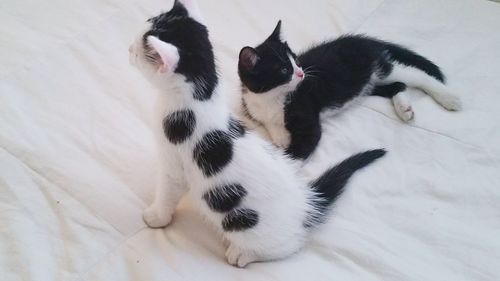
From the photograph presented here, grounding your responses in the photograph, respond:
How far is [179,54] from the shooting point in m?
0.75

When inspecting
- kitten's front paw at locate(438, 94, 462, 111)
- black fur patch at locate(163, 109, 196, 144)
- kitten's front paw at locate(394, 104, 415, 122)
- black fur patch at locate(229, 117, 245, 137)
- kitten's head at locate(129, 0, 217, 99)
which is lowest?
kitten's front paw at locate(438, 94, 462, 111)

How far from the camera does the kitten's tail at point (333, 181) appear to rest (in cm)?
96

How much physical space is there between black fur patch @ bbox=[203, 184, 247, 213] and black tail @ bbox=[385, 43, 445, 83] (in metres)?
0.75

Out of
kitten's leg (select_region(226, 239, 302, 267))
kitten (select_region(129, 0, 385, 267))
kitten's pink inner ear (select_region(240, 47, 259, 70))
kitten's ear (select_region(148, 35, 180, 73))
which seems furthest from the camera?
kitten's pink inner ear (select_region(240, 47, 259, 70))

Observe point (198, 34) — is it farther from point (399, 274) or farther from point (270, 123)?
point (399, 274)

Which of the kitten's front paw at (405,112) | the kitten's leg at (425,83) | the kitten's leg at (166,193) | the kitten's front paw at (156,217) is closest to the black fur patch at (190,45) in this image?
the kitten's leg at (166,193)

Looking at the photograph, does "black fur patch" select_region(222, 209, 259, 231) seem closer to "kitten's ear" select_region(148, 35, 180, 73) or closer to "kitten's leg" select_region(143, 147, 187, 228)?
"kitten's leg" select_region(143, 147, 187, 228)

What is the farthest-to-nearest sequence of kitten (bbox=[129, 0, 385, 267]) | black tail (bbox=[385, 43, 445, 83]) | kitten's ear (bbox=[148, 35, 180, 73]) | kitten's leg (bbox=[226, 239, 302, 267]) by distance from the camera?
black tail (bbox=[385, 43, 445, 83]) → kitten's leg (bbox=[226, 239, 302, 267]) → kitten (bbox=[129, 0, 385, 267]) → kitten's ear (bbox=[148, 35, 180, 73])

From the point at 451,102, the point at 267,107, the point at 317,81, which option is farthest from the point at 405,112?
the point at 267,107

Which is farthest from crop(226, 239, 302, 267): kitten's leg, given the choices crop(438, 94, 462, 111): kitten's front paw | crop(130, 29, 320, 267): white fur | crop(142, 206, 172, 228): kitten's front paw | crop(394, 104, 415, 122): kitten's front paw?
crop(438, 94, 462, 111): kitten's front paw

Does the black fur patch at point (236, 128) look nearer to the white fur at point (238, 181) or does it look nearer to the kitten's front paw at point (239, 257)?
the white fur at point (238, 181)

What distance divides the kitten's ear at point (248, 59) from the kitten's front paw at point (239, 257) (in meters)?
0.49

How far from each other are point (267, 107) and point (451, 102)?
52 cm

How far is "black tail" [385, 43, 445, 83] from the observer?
1282 mm
